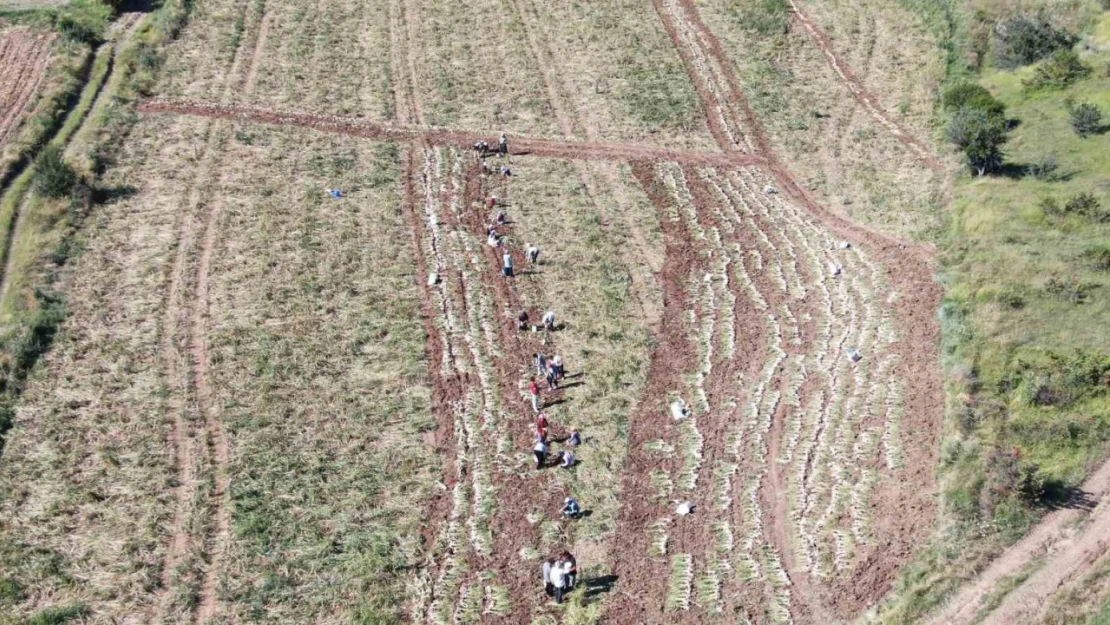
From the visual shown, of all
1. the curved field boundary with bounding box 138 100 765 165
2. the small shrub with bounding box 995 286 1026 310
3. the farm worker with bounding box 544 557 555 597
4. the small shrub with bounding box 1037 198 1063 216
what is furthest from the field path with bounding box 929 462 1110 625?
the curved field boundary with bounding box 138 100 765 165

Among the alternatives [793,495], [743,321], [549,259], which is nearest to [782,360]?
[743,321]

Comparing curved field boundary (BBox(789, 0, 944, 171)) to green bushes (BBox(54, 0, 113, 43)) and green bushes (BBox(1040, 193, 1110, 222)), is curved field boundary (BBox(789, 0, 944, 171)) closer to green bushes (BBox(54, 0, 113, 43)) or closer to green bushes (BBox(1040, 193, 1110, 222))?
green bushes (BBox(1040, 193, 1110, 222))

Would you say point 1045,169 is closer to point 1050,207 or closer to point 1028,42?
point 1050,207

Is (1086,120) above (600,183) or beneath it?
above

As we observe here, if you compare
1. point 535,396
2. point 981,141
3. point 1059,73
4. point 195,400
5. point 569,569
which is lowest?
point 195,400

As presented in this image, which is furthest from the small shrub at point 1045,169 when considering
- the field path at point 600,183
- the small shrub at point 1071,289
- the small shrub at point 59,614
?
the small shrub at point 59,614

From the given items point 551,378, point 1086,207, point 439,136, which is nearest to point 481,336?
point 551,378
